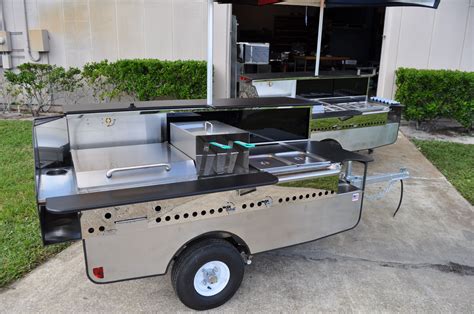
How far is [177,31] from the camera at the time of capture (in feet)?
27.8

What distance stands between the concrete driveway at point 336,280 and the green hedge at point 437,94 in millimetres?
4064

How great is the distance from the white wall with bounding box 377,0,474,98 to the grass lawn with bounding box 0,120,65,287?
6.92 meters

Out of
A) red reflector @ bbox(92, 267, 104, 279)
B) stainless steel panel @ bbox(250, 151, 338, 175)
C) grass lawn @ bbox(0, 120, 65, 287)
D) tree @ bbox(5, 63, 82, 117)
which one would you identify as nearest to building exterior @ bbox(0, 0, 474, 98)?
tree @ bbox(5, 63, 82, 117)

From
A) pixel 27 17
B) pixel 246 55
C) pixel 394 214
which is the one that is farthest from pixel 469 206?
pixel 27 17

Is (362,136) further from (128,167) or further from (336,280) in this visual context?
(128,167)

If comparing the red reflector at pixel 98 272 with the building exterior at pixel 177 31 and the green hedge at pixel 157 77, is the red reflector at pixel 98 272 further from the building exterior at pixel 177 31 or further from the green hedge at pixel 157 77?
the building exterior at pixel 177 31

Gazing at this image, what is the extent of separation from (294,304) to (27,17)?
8.46m

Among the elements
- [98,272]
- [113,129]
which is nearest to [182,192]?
[98,272]

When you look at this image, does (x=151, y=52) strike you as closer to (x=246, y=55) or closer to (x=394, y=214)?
(x=246, y=55)

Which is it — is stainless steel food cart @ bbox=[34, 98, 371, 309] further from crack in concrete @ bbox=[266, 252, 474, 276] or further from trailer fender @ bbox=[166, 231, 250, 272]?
crack in concrete @ bbox=[266, 252, 474, 276]

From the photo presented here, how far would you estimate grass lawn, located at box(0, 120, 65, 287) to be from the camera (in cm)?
331

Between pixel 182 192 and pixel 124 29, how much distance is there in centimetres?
695

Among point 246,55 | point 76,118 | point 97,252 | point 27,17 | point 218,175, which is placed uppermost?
point 27,17

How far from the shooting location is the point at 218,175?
2766 mm
